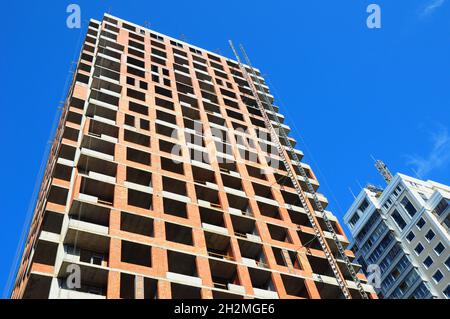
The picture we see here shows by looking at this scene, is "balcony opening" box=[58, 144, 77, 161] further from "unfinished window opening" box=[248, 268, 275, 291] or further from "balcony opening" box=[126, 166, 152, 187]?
"unfinished window opening" box=[248, 268, 275, 291]

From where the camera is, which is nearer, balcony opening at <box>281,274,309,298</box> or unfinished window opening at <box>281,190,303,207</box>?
Result: balcony opening at <box>281,274,309,298</box>

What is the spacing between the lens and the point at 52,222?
31.7 metres

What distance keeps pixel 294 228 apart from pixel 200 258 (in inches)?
466

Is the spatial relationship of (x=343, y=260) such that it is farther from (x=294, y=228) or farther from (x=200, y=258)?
(x=200, y=258)

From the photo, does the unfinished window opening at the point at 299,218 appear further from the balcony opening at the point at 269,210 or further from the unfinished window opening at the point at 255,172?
the unfinished window opening at the point at 255,172

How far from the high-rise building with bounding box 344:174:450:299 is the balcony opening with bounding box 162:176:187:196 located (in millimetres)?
44652

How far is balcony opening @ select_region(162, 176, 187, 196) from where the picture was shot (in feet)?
123

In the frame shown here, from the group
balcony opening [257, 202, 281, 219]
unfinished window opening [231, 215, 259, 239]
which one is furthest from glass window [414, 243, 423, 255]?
unfinished window opening [231, 215, 259, 239]

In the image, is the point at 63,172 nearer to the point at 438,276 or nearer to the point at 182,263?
the point at 182,263

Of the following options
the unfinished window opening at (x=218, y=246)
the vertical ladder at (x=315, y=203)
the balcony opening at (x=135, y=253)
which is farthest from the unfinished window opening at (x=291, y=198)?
the balcony opening at (x=135, y=253)

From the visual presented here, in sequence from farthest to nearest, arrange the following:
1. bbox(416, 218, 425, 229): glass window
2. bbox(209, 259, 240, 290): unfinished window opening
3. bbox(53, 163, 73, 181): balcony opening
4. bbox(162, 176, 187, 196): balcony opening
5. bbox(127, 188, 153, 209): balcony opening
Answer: bbox(416, 218, 425, 229): glass window < bbox(162, 176, 187, 196): balcony opening < bbox(53, 163, 73, 181): balcony opening < bbox(127, 188, 153, 209): balcony opening < bbox(209, 259, 240, 290): unfinished window opening

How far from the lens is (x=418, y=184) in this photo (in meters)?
79.1

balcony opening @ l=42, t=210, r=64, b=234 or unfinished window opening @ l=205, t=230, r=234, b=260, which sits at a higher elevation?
balcony opening @ l=42, t=210, r=64, b=234
